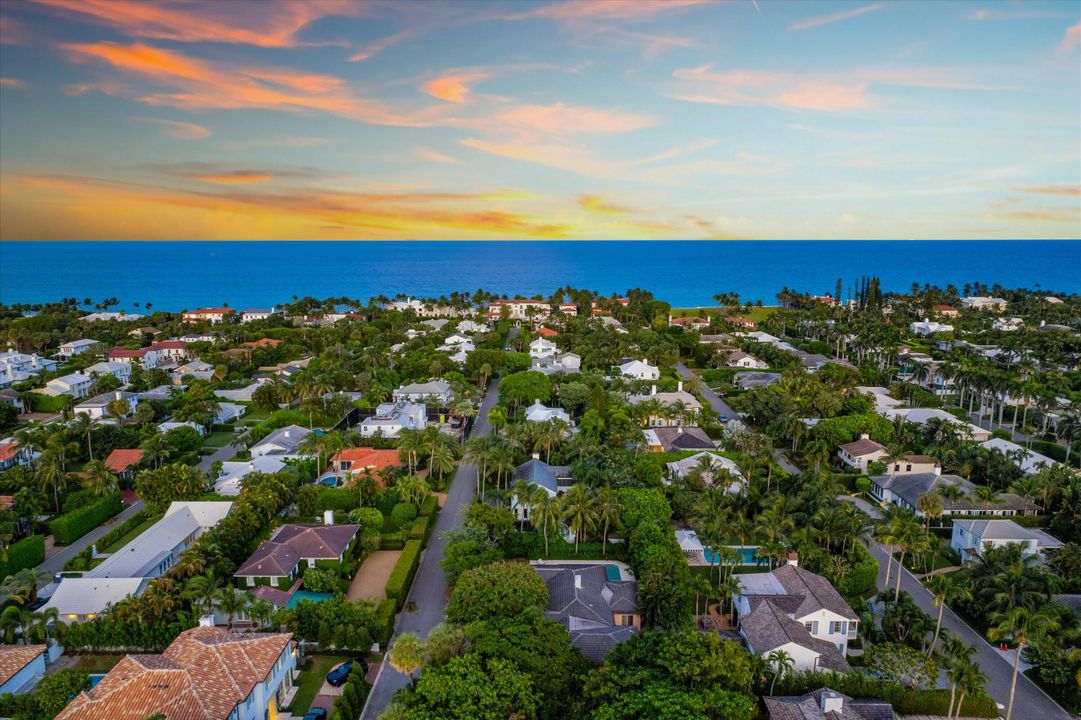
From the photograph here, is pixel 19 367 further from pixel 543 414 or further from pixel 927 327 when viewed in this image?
pixel 927 327

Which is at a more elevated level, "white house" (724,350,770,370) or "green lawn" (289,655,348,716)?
"white house" (724,350,770,370)

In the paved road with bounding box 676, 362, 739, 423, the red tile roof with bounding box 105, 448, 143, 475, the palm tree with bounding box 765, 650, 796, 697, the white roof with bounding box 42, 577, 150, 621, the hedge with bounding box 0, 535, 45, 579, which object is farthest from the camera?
the paved road with bounding box 676, 362, 739, 423

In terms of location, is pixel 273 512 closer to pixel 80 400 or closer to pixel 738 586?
pixel 738 586

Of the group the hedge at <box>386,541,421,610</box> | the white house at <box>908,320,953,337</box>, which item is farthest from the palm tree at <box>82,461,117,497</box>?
the white house at <box>908,320,953,337</box>

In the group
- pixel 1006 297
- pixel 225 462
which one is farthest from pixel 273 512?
pixel 1006 297

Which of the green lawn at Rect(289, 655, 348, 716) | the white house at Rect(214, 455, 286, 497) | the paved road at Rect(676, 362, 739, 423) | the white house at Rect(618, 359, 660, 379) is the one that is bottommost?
the green lawn at Rect(289, 655, 348, 716)

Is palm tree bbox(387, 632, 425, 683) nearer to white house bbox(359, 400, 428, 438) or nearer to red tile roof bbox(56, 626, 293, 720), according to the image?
red tile roof bbox(56, 626, 293, 720)

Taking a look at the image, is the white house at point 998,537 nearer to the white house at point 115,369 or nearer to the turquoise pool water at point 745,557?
the turquoise pool water at point 745,557

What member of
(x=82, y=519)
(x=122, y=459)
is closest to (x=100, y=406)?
(x=122, y=459)
